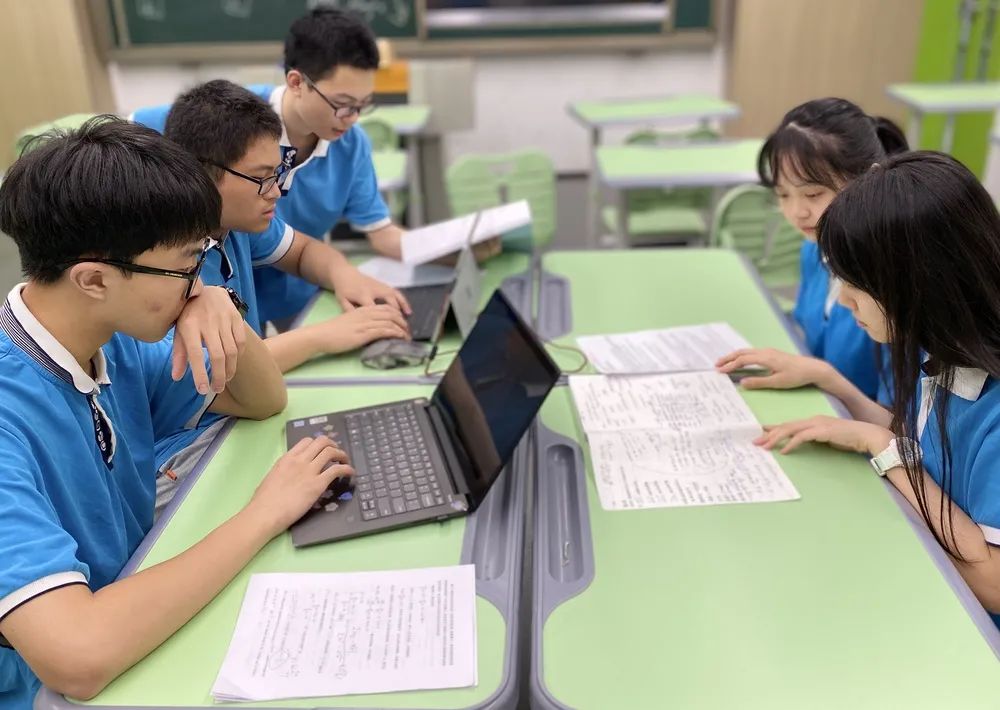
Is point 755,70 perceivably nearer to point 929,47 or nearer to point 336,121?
point 929,47

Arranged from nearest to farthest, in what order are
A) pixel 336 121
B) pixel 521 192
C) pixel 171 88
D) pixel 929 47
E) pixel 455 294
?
pixel 455 294 → pixel 336 121 → pixel 521 192 → pixel 929 47 → pixel 171 88

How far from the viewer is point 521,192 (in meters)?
3.16

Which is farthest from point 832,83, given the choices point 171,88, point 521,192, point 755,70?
point 171,88

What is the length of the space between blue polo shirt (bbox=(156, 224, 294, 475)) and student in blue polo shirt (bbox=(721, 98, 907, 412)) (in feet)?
3.02

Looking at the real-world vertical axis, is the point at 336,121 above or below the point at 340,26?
below

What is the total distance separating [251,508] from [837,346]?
119 centimetres

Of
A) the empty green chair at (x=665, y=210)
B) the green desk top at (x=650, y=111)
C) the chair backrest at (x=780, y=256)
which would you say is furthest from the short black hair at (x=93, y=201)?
the green desk top at (x=650, y=111)

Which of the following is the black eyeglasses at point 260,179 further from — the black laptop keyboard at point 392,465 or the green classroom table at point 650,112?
the green classroom table at point 650,112

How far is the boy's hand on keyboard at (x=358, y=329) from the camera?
144 cm

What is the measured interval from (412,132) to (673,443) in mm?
2971

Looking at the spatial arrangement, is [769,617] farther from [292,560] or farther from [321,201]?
[321,201]

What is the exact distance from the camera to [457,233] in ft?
6.11

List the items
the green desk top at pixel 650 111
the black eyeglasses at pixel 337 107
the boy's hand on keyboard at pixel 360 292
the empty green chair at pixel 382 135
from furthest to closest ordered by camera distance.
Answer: the green desk top at pixel 650 111
the empty green chair at pixel 382 135
the black eyeglasses at pixel 337 107
the boy's hand on keyboard at pixel 360 292

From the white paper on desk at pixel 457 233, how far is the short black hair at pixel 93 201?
0.92 metres
